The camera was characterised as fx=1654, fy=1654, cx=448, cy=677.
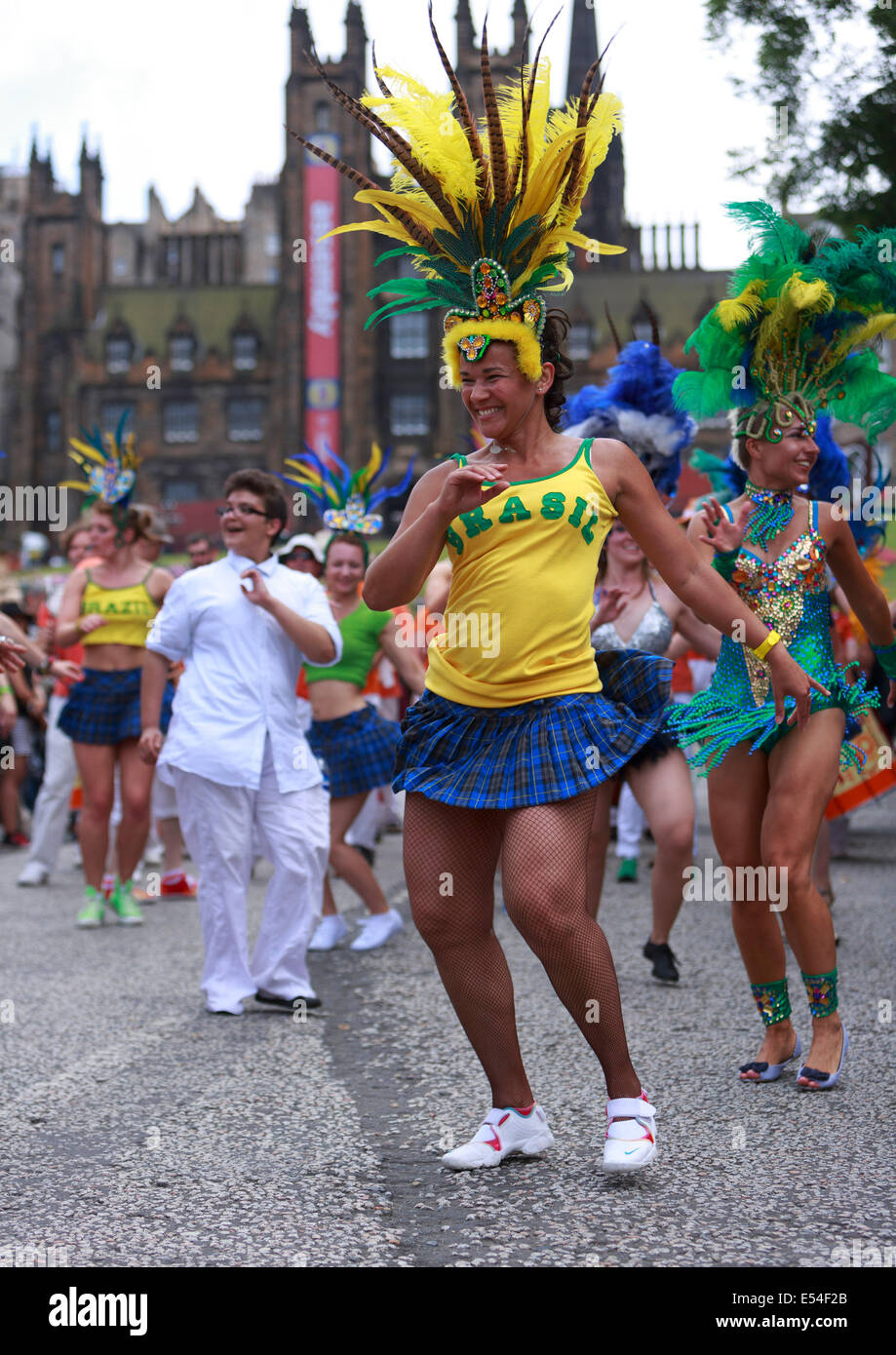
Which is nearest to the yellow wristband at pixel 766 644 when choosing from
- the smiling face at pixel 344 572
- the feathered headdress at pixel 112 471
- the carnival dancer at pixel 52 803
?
the smiling face at pixel 344 572

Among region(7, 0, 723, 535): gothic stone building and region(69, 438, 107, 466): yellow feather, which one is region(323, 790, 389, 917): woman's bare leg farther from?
region(7, 0, 723, 535): gothic stone building

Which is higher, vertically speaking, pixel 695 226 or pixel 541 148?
pixel 695 226

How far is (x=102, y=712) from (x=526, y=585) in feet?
A: 17.1

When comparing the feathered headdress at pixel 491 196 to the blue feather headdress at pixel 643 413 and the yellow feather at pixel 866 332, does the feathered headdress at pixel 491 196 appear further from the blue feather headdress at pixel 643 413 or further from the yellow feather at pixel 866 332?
the blue feather headdress at pixel 643 413

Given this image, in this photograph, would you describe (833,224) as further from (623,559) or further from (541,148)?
(541,148)

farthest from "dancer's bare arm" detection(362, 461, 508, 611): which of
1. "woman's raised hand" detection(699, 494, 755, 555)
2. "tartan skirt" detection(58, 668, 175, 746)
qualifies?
"tartan skirt" detection(58, 668, 175, 746)

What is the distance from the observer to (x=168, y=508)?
70250 mm

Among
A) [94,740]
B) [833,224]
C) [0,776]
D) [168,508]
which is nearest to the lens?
[94,740]

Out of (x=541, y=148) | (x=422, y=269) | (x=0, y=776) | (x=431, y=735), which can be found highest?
(x=541, y=148)

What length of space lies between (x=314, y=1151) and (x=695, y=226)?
269 feet

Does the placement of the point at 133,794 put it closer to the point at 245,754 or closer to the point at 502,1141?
the point at 245,754

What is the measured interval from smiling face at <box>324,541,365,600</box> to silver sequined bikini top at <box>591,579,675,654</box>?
5.73 ft

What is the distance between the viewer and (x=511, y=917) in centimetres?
368
